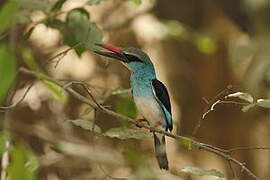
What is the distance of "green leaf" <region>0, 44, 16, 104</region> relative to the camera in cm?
116

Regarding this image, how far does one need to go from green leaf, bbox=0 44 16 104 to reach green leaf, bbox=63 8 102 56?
4.10 ft

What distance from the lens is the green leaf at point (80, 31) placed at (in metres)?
2.46

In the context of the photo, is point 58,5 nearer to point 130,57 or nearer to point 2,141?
point 130,57

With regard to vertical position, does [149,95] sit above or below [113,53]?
below

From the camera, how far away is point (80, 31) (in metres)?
2.51

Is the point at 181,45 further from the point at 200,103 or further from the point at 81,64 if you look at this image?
the point at 81,64

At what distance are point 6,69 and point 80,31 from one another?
135cm

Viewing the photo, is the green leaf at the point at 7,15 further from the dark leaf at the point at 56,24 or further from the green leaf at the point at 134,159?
the dark leaf at the point at 56,24

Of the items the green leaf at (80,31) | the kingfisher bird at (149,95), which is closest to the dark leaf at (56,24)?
the green leaf at (80,31)

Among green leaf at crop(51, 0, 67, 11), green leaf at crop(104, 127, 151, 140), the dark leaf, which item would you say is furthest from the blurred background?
green leaf at crop(104, 127, 151, 140)

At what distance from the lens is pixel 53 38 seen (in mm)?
4434

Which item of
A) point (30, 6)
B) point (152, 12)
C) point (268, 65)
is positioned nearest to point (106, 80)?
point (152, 12)

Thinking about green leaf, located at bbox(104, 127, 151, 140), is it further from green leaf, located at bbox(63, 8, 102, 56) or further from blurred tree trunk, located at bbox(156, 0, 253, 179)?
blurred tree trunk, located at bbox(156, 0, 253, 179)

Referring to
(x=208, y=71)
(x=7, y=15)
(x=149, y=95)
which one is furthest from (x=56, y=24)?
(x=208, y=71)
